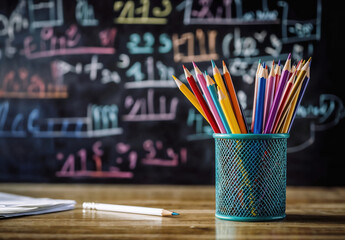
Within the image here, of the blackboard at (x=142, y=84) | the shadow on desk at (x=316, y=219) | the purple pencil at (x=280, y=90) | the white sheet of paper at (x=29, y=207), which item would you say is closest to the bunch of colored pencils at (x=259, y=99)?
the purple pencil at (x=280, y=90)

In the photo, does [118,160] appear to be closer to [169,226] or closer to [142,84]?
[142,84]

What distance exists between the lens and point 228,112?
708 mm

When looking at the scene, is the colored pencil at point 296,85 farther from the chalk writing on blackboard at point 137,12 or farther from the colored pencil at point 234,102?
the chalk writing on blackboard at point 137,12

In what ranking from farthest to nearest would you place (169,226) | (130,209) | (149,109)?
1. (149,109)
2. (130,209)
3. (169,226)

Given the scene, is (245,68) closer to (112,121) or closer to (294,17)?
(294,17)

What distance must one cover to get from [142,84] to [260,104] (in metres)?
1.01

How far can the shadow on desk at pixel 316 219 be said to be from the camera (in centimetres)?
73

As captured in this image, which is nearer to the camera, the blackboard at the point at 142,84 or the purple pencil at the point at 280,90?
the purple pencil at the point at 280,90

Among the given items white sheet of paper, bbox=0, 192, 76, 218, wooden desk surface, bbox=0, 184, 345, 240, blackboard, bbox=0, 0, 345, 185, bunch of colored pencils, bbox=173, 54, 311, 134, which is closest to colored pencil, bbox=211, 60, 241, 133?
bunch of colored pencils, bbox=173, 54, 311, 134

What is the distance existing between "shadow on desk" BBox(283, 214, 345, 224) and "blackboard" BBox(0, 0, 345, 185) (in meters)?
0.84

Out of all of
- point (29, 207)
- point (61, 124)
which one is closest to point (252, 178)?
point (29, 207)

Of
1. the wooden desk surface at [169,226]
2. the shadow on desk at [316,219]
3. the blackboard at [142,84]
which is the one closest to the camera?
the wooden desk surface at [169,226]

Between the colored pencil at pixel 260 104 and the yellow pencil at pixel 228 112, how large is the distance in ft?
0.10

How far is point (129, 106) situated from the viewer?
168cm
